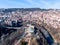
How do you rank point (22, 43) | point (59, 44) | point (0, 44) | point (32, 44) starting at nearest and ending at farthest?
point (22, 43)
point (32, 44)
point (0, 44)
point (59, 44)

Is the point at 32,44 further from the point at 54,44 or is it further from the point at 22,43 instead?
the point at 54,44

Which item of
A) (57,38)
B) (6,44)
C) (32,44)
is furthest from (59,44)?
(32,44)

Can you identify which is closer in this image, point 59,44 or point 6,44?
point 6,44

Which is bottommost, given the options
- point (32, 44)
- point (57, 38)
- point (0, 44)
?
point (57, 38)

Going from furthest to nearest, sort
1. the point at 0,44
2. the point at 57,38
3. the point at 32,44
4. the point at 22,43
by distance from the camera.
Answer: the point at 57,38
the point at 0,44
the point at 32,44
the point at 22,43

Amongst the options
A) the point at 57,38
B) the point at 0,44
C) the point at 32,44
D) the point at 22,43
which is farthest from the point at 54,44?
the point at 22,43

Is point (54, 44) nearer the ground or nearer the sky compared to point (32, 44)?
nearer the ground

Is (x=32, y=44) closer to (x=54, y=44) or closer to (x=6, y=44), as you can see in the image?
(x=6, y=44)

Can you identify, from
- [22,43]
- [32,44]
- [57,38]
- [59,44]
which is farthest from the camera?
[57,38]

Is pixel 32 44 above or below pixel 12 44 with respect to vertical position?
above
